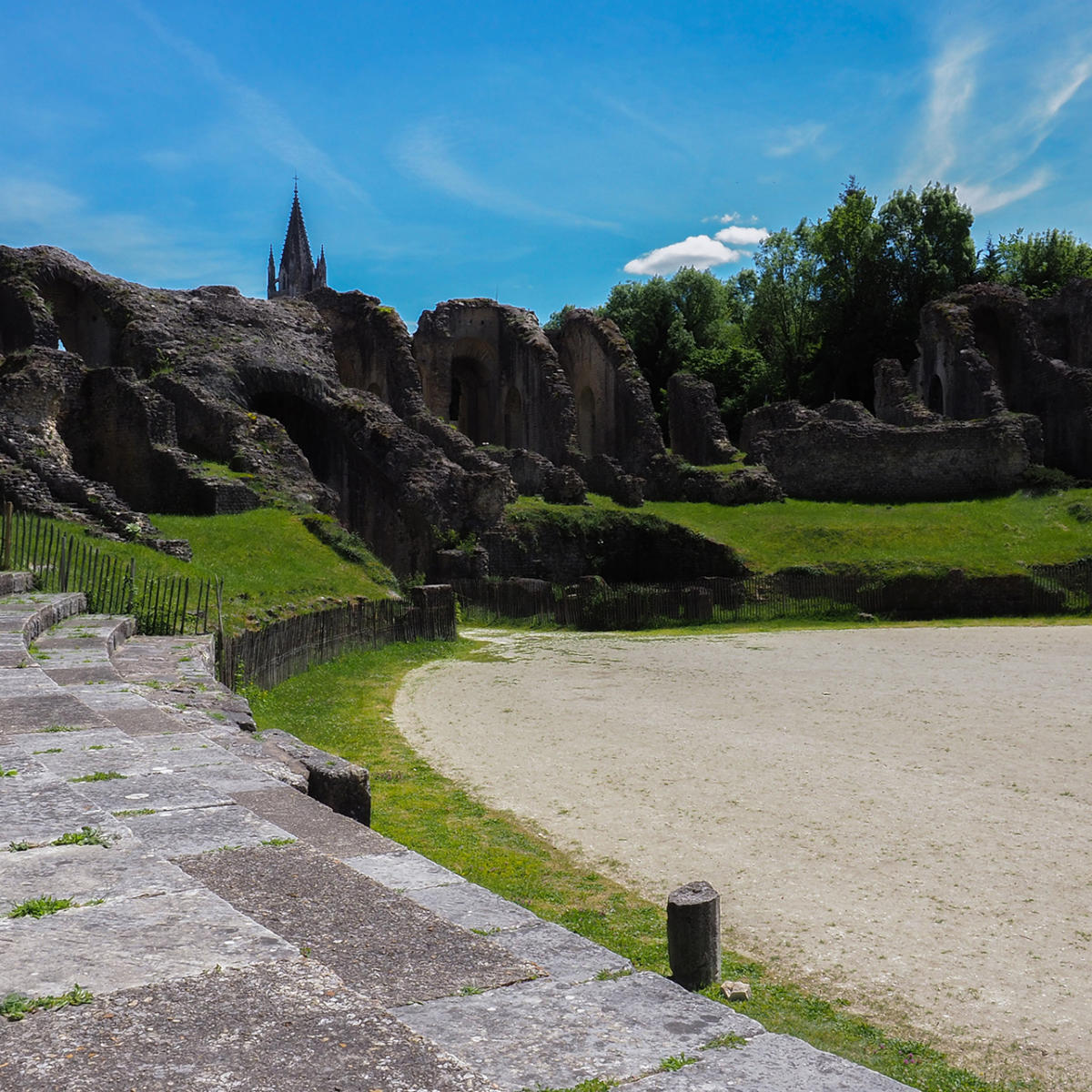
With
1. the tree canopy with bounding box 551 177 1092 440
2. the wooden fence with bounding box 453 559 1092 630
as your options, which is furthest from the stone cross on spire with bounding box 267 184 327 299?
the wooden fence with bounding box 453 559 1092 630

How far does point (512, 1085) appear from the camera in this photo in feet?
8.07

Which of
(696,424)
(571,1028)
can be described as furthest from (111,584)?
(696,424)

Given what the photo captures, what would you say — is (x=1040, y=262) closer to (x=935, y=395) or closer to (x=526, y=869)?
(x=935, y=395)

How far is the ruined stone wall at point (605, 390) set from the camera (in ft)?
136

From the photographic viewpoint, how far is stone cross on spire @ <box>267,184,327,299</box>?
298 feet

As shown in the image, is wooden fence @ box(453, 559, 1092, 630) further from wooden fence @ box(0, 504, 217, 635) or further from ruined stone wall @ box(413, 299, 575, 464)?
ruined stone wall @ box(413, 299, 575, 464)

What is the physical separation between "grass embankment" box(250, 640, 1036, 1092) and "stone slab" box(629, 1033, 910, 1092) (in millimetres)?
2029

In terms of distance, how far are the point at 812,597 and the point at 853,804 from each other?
1906 cm

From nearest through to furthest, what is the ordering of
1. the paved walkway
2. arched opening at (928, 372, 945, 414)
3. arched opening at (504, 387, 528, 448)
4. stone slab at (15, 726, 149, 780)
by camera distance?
the paved walkway → stone slab at (15, 726, 149, 780) → arched opening at (504, 387, 528, 448) → arched opening at (928, 372, 945, 414)

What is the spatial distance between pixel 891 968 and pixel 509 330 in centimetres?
3964

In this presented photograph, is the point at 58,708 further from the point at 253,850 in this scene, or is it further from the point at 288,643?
the point at 288,643

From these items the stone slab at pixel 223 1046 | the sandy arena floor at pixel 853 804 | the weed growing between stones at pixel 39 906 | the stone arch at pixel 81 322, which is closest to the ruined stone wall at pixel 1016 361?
the sandy arena floor at pixel 853 804

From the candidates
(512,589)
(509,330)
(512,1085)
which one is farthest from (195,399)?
(512,1085)

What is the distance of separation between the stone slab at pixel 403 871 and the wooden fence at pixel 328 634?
364 inches
